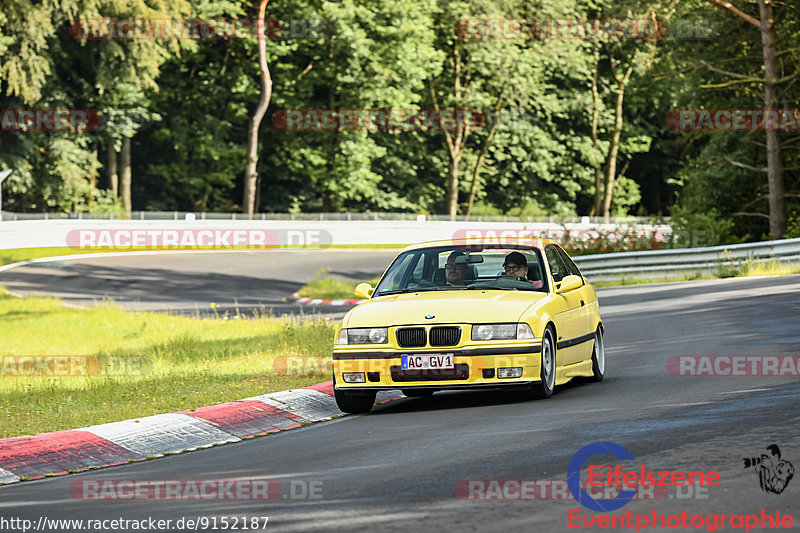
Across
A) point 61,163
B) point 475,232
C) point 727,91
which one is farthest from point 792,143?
point 61,163

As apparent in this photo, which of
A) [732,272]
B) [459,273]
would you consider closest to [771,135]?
[732,272]

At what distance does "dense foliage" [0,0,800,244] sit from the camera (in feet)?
183

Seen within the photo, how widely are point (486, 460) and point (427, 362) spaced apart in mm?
2744

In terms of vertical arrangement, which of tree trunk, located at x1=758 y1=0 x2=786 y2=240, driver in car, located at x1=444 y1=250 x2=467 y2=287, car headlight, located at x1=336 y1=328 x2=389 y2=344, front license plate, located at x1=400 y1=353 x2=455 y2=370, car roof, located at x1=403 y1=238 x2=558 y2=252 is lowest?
front license plate, located at x1=400 y1=353 x2=455 y2=370

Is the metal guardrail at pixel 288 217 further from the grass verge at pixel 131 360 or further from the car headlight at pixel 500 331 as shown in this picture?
the car headlight at pixel 500 331

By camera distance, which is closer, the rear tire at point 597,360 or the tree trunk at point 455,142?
the rear tire at point 597,360

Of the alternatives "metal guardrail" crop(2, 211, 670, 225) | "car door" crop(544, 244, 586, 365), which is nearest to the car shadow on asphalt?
"car door" crop(544, 244, 586, 365)

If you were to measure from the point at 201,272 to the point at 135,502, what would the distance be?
31.4 m

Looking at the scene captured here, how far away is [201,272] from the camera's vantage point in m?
38.1

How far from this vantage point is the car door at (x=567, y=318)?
11414 millimetres

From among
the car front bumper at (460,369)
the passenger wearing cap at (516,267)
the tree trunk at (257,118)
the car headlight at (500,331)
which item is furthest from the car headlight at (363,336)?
the tree trunk at (257,118)

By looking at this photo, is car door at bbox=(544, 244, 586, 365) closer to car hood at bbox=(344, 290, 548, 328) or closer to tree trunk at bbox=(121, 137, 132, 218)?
car hood at bbox=(344, 290, 548, 328)

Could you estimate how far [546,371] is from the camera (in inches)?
431

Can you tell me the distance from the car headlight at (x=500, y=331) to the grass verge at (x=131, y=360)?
101 inches
